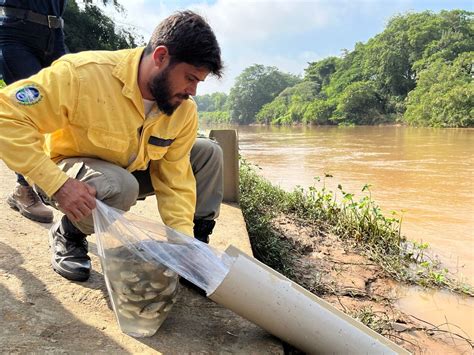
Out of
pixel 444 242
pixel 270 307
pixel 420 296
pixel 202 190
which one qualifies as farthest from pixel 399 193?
pixel 270 307

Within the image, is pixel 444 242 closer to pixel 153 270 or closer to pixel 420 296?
pixel 420 296

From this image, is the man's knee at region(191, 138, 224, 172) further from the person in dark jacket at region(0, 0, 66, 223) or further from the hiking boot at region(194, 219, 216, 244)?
the person in dark jacket at region(0, 0, 66, 223)

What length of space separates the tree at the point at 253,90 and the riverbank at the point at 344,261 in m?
64.5

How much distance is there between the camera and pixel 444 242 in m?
4.02

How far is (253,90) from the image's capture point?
245 ft

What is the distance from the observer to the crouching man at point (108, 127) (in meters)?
1.43

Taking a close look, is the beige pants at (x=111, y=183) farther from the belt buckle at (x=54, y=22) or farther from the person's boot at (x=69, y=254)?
the belt buckle at (x=54, y=22)

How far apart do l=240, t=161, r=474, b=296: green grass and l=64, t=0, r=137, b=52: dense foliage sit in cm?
1052

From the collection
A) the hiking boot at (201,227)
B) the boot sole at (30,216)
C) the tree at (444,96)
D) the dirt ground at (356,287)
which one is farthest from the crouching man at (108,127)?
the tree at (444,96)

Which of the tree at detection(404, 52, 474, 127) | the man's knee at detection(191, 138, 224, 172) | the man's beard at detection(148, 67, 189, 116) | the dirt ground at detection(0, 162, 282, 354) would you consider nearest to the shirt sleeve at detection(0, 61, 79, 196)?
the man's beard at detection(148, 67, 189, 116)

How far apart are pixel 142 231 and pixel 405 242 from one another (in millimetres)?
2868

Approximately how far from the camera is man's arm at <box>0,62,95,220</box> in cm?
141

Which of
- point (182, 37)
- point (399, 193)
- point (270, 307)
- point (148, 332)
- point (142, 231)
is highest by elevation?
point (182, 37)

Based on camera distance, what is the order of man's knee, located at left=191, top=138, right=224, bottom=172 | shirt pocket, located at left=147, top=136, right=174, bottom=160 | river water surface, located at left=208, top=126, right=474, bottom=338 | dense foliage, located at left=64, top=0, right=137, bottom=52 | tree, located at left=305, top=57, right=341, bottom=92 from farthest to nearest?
tree, located at left=305, top=57, right=341, bottom=92, dense foliage, located at left=64, top=0, right=137, bottom=52, river water surface, located at left=208, top=126, right=474, bottom=338, man's knee, located at left=191, top=138, right=224, bottom=172, shirt pocket, located at left=147, top=136, right=174, bottom=160
